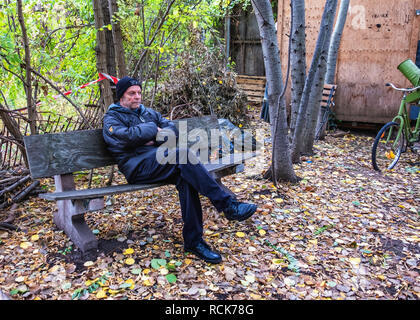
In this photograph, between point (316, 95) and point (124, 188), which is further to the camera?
point (316, 95)

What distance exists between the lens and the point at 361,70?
8.09 metres

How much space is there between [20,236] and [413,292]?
338 centimetres

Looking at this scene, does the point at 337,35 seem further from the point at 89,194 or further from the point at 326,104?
the point at 89,194

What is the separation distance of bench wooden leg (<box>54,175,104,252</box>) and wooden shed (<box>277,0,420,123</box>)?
20.6 ft

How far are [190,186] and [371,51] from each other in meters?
6.82

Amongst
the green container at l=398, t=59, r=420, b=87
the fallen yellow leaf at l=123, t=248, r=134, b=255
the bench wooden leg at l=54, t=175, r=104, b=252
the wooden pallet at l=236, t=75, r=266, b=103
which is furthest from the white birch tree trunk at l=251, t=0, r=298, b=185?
the wooden pallet at l=236, t=75, r=266, b=103

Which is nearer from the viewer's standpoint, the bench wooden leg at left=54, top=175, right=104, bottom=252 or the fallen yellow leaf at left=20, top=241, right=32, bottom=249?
the bench wooden leg at left=54, top=175, right=104, bottom=252

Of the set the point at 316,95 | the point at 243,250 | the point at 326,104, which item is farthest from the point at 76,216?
the point at 326,104

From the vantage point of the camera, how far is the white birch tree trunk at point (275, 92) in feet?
13.0

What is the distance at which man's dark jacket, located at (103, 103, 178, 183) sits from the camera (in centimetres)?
313

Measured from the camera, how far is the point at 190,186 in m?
2.93

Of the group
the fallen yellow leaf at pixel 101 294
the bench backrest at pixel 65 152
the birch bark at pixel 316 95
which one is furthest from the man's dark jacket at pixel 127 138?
the birch bark at pixel 316 95

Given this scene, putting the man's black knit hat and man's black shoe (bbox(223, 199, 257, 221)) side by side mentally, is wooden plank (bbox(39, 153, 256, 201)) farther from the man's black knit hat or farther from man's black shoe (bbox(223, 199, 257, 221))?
the man's black knit hat

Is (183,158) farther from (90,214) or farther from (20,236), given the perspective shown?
(20,236)
